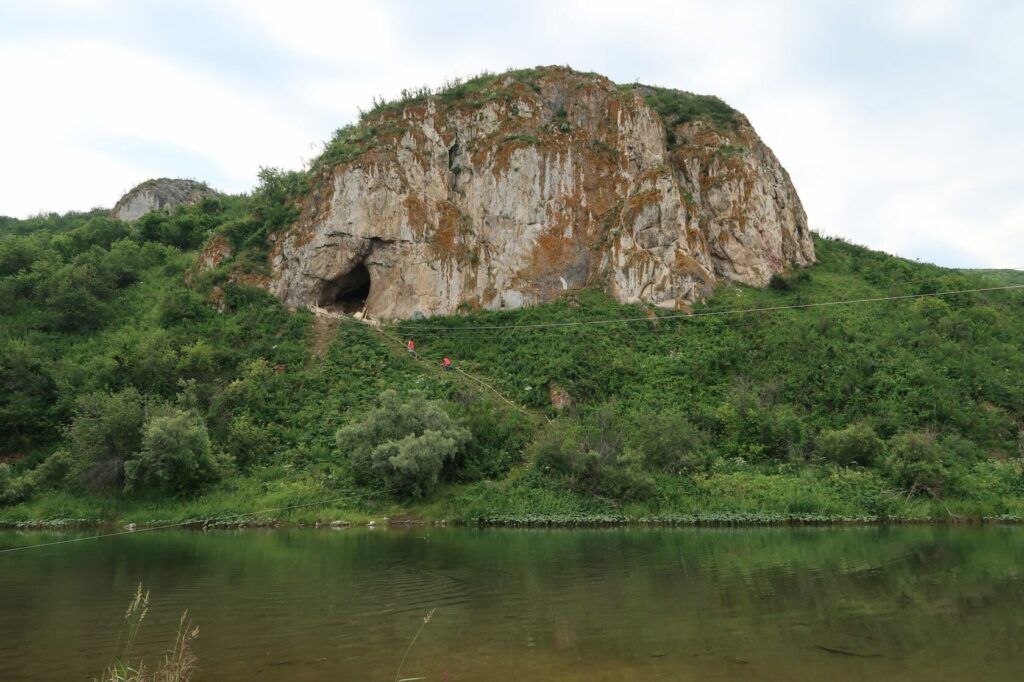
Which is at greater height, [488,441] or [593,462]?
[488,441]

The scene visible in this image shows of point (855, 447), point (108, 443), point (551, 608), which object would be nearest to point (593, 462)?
point (855, 447)

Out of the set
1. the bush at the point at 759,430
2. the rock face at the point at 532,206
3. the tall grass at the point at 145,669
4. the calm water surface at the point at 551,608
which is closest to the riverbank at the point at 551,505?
the bush at the point at 759,430

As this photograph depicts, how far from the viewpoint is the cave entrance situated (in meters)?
45.8

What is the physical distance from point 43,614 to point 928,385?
3549 centimetres

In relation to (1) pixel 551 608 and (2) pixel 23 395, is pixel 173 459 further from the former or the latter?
(1) pixel 551 608

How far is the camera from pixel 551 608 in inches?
472

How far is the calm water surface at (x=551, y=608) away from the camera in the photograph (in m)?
8.72

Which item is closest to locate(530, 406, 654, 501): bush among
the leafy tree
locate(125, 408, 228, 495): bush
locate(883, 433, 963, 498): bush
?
locate(883, 433, 963, 498): bush

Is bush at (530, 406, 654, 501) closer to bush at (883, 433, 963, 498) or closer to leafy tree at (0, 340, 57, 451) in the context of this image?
bush at (883, 433, 963, 498)

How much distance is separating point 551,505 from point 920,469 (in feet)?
46.8

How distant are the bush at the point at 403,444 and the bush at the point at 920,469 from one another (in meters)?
Answer: 17.5

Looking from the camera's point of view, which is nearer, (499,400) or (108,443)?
(108,443)

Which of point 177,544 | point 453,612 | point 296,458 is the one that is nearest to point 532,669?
point 453,612

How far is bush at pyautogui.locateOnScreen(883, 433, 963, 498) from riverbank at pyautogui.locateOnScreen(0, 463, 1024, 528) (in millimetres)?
446
